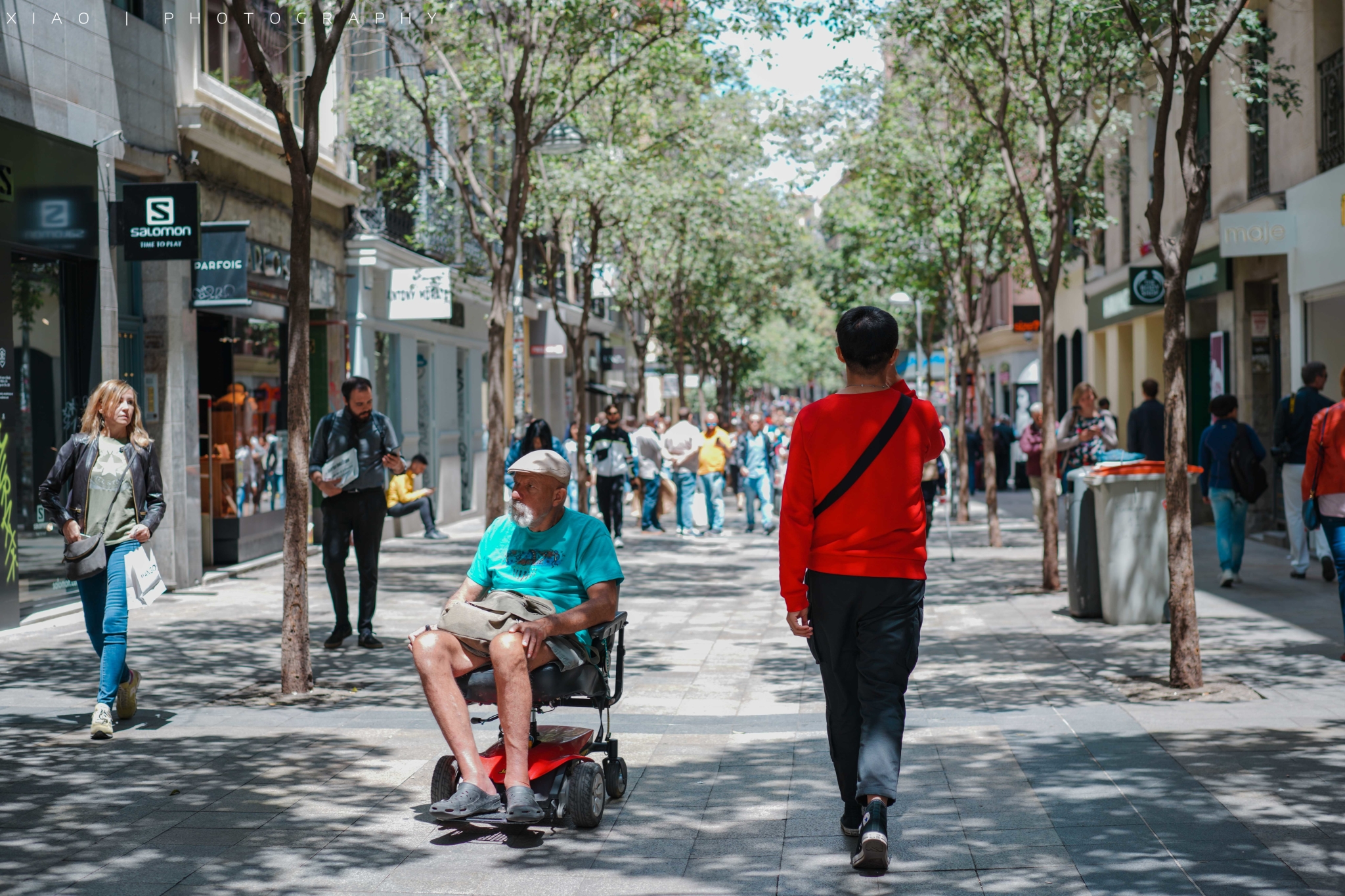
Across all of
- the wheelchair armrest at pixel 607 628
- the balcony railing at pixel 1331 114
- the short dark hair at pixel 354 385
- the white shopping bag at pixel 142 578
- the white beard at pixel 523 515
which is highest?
the balcony railing at pixel 1331 114

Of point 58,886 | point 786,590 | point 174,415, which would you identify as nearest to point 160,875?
point 58,886

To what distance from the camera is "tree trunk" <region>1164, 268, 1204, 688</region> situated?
8.13m

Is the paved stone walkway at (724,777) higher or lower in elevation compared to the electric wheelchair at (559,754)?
lower

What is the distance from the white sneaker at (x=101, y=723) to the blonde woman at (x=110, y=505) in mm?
69

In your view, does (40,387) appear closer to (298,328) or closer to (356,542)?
(356,542)

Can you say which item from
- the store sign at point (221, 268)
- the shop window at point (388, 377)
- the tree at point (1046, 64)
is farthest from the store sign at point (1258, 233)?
the shop window at point (388, 377)

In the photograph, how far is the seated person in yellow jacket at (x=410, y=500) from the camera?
13.4m

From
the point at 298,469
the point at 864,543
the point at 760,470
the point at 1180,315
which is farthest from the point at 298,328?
the point at 760,470

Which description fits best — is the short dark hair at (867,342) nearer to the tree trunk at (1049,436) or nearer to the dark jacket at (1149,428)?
the tree trunk at (1049,436)

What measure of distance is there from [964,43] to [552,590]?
30.1 ft

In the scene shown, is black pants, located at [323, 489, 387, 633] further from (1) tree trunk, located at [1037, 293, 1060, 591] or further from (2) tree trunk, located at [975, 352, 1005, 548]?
(2) tree trunk, located at [975, 352, 1005, 548]

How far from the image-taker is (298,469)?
28.1 feet

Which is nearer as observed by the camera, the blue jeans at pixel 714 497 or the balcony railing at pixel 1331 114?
the balcony railing at pixel 1331 114

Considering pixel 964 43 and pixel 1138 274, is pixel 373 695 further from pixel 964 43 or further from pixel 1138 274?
pixel 1138 274
